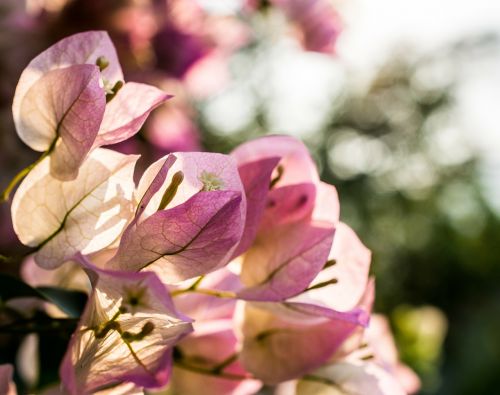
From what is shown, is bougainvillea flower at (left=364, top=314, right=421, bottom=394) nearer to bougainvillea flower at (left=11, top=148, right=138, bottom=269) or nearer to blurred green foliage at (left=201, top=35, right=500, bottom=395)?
bougainvillea flower at (left=11, top=148, right=138, bottom=269)

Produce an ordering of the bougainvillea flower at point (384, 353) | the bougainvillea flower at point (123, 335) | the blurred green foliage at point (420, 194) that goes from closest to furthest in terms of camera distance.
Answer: the bougainvillea flower at point (123, 335)
the bougainvillea flower at point (384, 353)
the blurred green foliage at point (420, 194)

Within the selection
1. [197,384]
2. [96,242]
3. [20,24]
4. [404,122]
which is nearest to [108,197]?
[96,242]

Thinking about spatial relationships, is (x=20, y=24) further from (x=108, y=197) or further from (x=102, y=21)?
(x=108, y=197)

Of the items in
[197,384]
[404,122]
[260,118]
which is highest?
[197,384]

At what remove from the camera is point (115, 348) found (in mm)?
245

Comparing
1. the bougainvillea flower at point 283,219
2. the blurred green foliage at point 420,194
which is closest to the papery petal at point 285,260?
the bougainvillea flower at point 283,219

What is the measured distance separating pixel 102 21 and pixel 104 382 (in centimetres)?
47

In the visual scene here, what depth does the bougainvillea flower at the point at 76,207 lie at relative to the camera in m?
0.26

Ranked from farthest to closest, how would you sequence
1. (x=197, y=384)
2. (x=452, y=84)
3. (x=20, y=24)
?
1. (x=452, y=84)
2. (x=20, y=24)
3. (x=197, y=384)

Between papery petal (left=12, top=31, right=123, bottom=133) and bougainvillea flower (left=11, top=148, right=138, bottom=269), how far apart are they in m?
0.02

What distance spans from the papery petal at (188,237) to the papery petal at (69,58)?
6 centimetres

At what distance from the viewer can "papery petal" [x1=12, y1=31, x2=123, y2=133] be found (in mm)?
269

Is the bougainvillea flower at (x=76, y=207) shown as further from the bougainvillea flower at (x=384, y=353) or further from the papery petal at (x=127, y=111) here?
the bougainvillea flower at (x=384, y=353)

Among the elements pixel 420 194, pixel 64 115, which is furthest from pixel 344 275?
pixel 420 194
